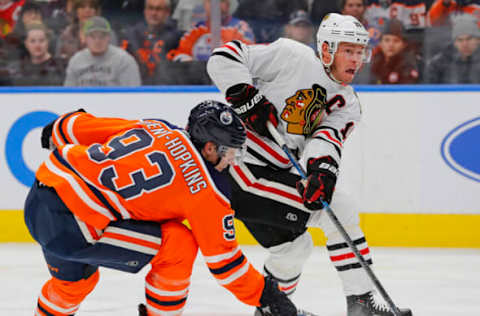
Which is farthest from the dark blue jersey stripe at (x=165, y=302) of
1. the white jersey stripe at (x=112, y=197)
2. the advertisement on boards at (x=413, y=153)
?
the advertisement on boards at (x=413, y=153)

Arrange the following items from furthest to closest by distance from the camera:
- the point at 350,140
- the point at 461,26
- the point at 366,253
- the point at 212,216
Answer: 1. the point at 461,26
2. the point at 350,140
3. the point at 366,253
4. the point at 212,216

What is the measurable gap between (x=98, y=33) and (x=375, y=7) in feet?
Result: 5.03

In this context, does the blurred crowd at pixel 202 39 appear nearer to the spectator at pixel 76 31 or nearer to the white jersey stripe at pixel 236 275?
the spectator at pixel 76 31

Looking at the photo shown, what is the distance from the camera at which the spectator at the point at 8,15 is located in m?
4.33

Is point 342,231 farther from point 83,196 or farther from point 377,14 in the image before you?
point 377,14

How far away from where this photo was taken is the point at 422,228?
12.6ft

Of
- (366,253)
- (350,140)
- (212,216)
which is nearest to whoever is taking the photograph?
(212,216)

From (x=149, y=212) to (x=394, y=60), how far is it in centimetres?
252

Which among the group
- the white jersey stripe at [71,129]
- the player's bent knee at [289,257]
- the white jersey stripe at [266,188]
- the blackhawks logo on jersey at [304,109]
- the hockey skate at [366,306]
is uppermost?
the white jersey stripe at [71,129]

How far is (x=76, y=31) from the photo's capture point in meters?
4.27

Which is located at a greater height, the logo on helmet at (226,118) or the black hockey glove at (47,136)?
the logo on helmet at (226,118)

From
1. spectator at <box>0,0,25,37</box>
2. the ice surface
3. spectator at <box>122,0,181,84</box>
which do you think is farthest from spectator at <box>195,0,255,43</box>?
the ice surface

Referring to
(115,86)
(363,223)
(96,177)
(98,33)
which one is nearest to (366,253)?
(96,177)

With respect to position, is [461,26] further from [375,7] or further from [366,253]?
[366,253]
